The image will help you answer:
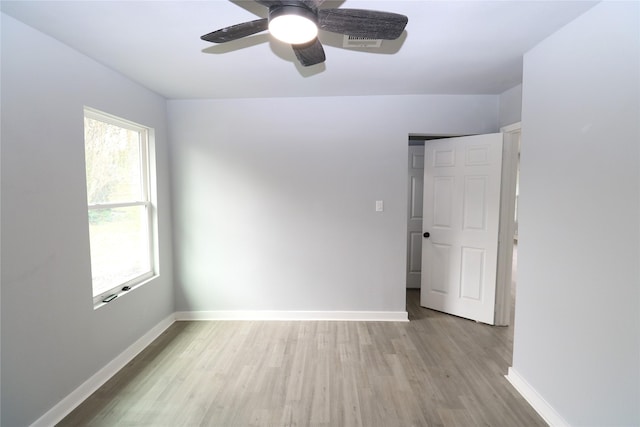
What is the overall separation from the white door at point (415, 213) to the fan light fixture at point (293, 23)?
9.54 feet

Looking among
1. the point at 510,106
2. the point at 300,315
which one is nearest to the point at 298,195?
the point at 300,315

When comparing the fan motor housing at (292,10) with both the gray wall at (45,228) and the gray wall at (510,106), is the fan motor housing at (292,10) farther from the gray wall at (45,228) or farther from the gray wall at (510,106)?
the gray wall at (510,106)

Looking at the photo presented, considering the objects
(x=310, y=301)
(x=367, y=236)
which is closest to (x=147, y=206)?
(x=310, y=301)

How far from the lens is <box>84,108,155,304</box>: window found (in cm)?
208

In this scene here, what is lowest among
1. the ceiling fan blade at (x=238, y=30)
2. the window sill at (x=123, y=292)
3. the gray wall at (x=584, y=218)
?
the window sill at (x=123, y=292)

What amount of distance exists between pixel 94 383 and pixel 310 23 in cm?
273

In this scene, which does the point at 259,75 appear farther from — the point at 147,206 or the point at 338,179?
the point at 147,206

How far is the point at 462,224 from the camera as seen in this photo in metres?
2.92

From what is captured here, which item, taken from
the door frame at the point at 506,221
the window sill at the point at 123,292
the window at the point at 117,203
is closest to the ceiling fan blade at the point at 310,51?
the window at the point at 117,203

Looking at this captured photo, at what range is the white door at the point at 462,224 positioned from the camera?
2.75 metres

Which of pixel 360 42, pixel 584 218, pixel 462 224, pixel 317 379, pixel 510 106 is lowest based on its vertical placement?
pixel 317 379

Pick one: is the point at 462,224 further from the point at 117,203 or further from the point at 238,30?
the point at 117,203

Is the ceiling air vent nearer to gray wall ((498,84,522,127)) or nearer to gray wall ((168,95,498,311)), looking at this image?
gray wall ((168,95,498,311))

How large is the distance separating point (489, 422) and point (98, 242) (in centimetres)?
302
